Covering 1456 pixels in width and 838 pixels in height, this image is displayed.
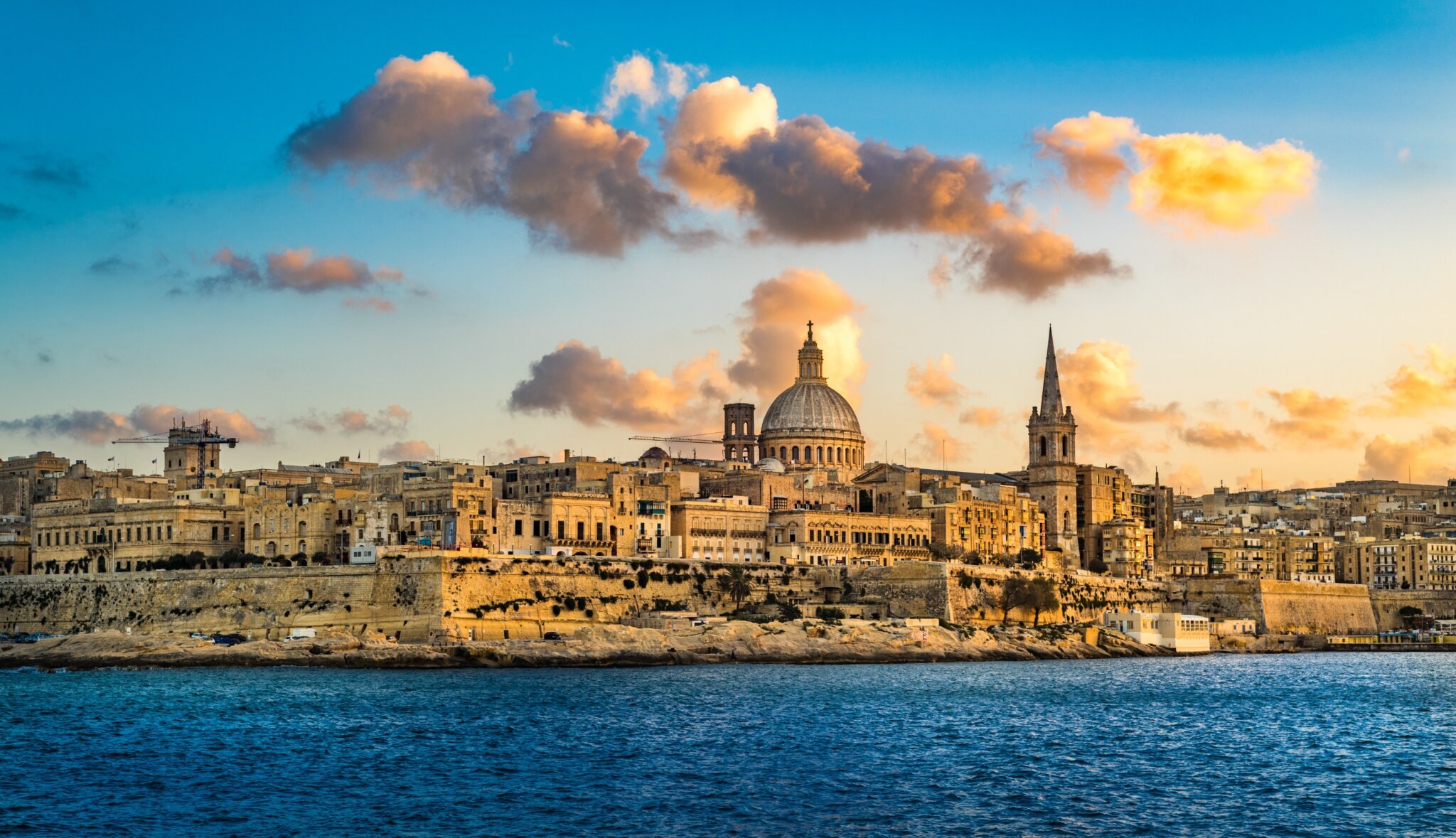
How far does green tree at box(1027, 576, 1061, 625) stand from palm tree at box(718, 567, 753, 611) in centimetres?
1232

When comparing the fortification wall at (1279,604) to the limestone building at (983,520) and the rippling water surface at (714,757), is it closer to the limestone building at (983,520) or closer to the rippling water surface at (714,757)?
the limestone building at (983,520)

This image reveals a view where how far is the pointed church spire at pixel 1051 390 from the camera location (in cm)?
10000

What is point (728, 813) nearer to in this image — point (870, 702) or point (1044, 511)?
point (870, 702)

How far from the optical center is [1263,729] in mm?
42188

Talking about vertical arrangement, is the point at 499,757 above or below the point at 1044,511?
below

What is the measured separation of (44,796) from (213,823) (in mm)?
4246

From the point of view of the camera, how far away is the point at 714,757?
35.5 m

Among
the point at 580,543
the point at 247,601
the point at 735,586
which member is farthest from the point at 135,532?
the point at 735,586

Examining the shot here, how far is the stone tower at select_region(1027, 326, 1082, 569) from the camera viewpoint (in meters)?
97.7

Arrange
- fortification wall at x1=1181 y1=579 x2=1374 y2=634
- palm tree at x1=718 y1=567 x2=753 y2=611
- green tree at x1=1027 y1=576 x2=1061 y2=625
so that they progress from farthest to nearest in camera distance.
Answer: fortification wall at x1=1181 y1=579 x2=1374 y2=634 < green tree at x1=1027 y1=576 x2=1061 y2=625 < palm tree at x1=718 y1=567 x2=753 y2=611

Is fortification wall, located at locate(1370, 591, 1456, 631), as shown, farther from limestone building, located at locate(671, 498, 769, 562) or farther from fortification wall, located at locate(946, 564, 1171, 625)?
limestone building, located at locate(671, 498, 769, 562)

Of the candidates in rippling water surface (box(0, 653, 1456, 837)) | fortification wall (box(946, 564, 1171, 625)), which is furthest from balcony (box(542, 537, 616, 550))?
rippling water surface (box(0, 653, 1456, 837))

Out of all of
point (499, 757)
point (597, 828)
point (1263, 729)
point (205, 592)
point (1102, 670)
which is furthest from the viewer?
point (205, 592)

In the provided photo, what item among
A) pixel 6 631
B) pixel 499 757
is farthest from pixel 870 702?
pixel 6 631
